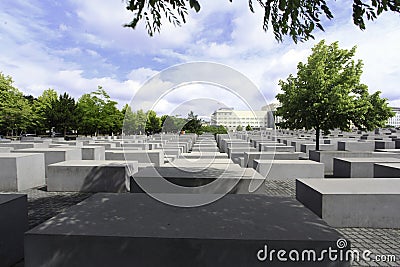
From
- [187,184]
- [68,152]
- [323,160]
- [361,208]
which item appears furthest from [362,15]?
[68,152]

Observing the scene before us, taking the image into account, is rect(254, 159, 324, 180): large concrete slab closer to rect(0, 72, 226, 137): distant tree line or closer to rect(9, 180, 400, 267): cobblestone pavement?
rect(9, 180, 400, 267): cobblestone pavement

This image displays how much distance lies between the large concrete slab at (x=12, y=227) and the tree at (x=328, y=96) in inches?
527

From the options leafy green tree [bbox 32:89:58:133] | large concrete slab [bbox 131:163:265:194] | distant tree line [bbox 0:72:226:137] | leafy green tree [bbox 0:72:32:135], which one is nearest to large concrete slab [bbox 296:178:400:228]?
large concrete slab [bbox 131:163:265:194]

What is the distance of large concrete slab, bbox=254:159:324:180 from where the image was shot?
973 centimetres

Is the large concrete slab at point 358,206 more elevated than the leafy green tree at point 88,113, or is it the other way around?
the leafy green tree at point 88,113

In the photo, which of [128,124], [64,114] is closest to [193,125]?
[128,124]

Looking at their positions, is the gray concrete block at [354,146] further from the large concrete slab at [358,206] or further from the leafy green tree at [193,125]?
the leafy green tree at [193,125]

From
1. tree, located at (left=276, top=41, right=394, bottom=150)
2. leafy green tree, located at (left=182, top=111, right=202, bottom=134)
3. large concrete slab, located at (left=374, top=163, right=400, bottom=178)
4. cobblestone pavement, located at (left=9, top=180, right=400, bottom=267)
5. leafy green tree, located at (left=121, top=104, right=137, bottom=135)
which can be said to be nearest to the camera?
cobblestone pavement, located at (left=9, top=180, right=400, bottom=267)

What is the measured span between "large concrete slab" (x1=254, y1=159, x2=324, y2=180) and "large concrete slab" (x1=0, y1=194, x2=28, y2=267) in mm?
7903

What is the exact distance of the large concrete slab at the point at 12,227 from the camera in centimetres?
381

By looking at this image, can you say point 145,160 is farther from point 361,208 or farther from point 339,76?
point 339,76

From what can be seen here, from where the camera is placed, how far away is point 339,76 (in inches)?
555

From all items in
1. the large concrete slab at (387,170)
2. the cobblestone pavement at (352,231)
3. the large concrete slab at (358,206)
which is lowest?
the cobblestone pavement at (352,231)

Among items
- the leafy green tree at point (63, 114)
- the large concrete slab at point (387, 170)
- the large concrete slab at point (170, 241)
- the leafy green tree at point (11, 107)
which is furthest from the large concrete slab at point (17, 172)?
the leafy green tree at point (11, 107)
